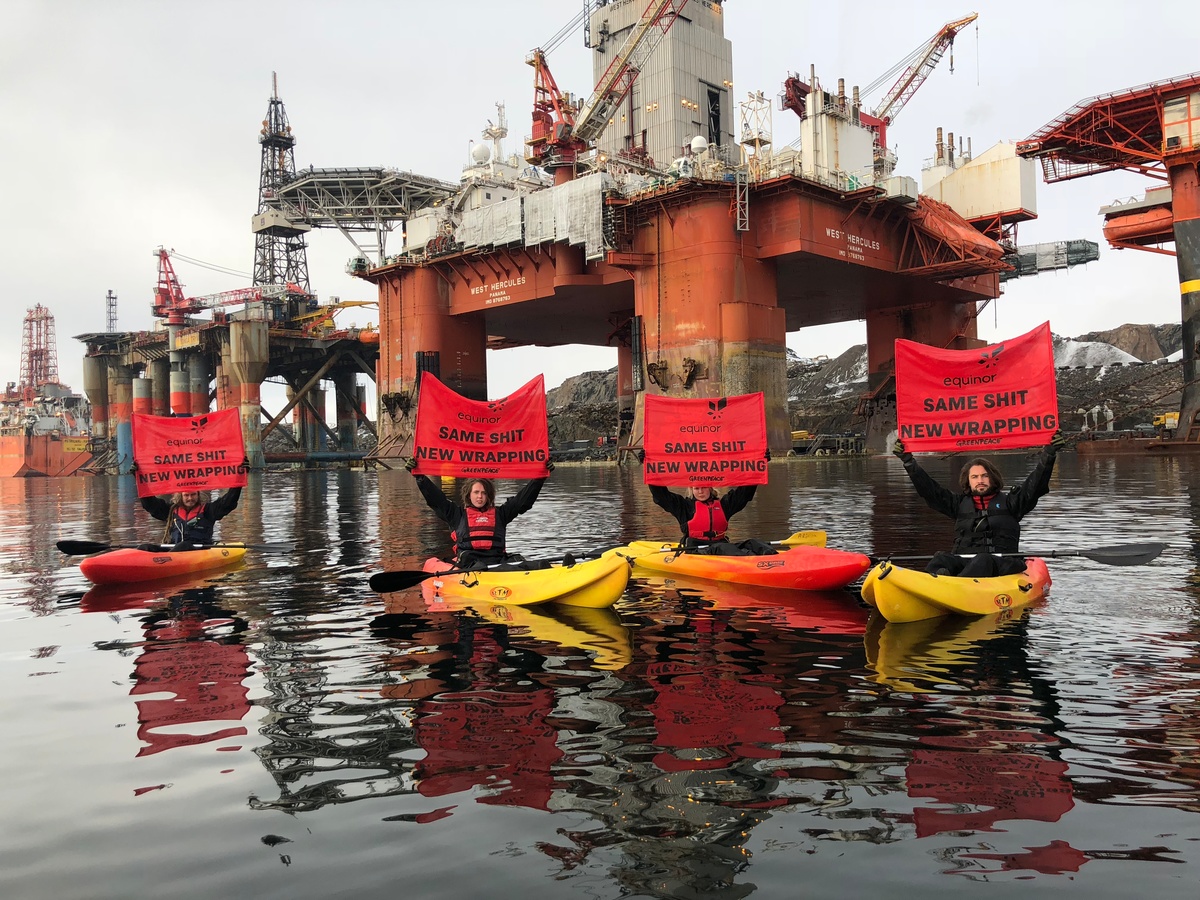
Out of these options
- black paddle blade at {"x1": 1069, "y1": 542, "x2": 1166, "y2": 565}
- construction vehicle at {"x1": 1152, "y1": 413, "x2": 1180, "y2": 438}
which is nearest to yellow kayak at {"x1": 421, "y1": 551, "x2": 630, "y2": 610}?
black paddle blade at {"x1": 1069, "y1": 542, "x2": 1166, "y2": 565}

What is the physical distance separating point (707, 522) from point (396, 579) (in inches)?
195

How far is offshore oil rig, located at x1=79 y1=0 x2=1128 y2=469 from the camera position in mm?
49906

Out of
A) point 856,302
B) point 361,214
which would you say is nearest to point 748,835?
point 856,302

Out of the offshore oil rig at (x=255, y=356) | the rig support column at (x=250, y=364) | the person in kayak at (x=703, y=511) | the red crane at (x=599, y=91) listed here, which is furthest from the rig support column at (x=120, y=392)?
the person in kayak at (x=703, y=511)

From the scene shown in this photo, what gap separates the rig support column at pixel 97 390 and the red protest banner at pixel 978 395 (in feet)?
377

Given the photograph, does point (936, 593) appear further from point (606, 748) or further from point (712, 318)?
point (712, 318)

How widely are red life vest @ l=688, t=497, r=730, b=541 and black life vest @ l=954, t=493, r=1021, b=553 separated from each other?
3.97m

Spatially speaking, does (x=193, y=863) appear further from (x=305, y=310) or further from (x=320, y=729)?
(x=305, y=310)

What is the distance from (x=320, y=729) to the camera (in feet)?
23.1

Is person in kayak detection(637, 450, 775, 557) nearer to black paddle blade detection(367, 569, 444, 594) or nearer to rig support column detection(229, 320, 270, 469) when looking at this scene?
black paddle blade detection(367, 569, 444, 594)

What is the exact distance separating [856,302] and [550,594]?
2340 inches

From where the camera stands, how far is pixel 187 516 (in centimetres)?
1692

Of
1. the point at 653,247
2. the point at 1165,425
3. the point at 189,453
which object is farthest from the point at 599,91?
the point at 189,453

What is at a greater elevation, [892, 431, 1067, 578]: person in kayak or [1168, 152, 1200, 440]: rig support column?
[1168, 152, 1200, 440]: rig support column
